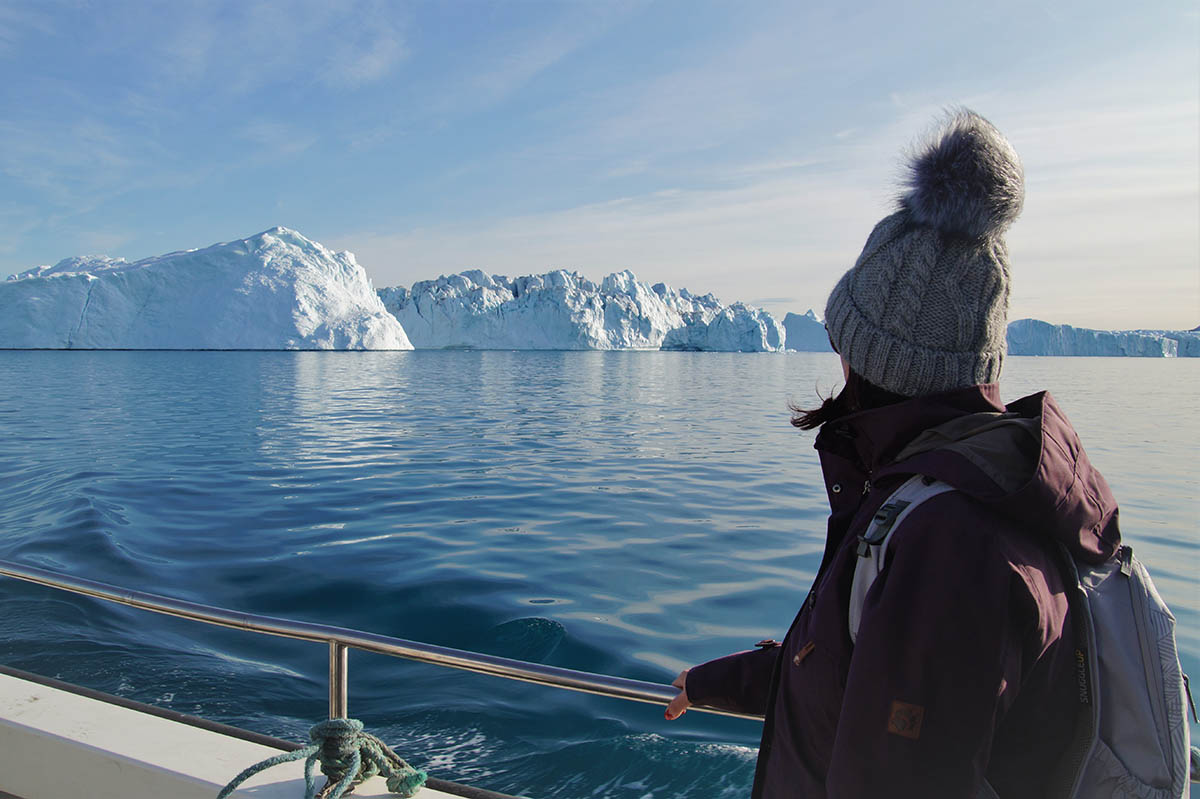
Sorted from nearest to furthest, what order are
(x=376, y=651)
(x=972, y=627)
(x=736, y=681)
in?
(x=972, y=627) < (x=736, y=681) < (x=376, y=651)

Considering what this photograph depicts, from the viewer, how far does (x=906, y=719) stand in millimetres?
756

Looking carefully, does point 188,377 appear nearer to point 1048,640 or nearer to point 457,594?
point 457,594

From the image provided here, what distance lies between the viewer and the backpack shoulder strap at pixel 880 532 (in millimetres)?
795

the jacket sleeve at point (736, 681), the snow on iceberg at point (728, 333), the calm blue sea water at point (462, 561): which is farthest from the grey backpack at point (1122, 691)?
the snow on iceberg at point (728, 333)

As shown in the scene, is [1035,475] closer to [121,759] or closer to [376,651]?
[376,651]

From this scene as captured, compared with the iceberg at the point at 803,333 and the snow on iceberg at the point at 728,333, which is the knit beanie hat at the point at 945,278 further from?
the iceberg at the point at 803,333

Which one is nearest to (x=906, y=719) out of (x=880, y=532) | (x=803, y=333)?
(x=880, y=532)

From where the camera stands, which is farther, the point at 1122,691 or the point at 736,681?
the point at 736,681

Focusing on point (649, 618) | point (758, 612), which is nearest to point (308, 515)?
point (649, 618)

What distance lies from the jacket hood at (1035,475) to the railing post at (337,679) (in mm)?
1229

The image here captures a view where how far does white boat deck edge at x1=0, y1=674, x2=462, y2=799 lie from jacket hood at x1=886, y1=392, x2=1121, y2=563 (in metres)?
1.24

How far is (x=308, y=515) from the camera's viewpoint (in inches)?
270

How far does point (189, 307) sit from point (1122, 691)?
60.1 m

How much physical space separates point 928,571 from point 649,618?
3862 mm
